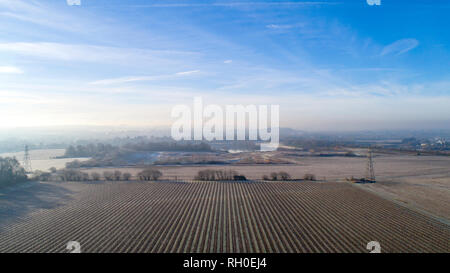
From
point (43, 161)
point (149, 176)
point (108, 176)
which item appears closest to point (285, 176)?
point (149, 176)

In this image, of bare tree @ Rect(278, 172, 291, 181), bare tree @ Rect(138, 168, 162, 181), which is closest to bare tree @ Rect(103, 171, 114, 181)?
bare tree @ Rect(138, 168, 162, 181)

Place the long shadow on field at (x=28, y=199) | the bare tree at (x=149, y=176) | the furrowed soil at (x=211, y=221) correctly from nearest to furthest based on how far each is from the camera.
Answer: the furrowed soil at (x=211, y=221)
the long shadow on field at (x=28, y=199)
the bare tree at (x=149, y=176)

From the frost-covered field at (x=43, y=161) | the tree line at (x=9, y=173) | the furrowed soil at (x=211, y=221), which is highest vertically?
the tree line at (x=9, y=173)

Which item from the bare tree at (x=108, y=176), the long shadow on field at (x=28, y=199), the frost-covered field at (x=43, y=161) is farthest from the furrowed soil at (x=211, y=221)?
the frost-covered field at (x=43, y=161)

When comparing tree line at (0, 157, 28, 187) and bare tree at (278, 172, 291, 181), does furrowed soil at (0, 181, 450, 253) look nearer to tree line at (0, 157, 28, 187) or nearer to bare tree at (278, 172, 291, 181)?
tree line at (0, 157, 28, 187)

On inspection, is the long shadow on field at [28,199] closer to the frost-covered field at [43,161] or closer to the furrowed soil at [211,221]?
the furrowed soil at [211,221]

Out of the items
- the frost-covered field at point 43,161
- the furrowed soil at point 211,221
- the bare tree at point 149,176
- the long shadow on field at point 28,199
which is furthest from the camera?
the frost-covered field at point 43,161

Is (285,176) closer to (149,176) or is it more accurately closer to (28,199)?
(149,176)
